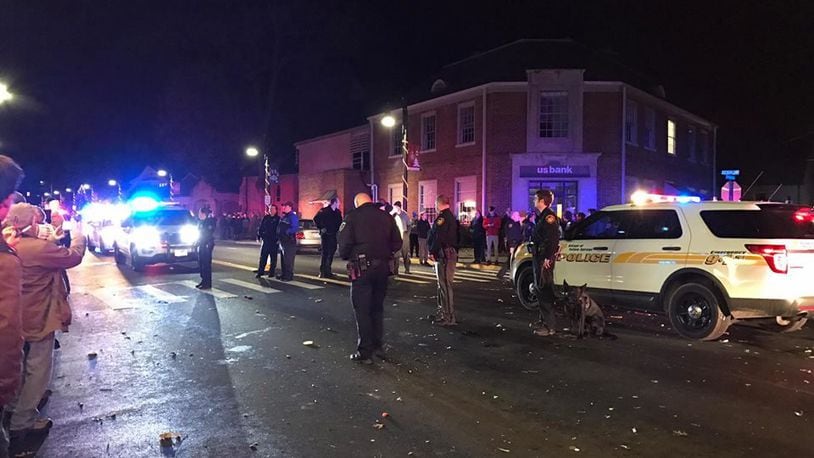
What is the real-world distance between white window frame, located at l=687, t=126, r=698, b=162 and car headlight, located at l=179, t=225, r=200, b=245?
2679 centimetres

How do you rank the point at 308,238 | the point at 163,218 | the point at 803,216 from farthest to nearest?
the point at 308,238 < the point at 163,218 < the point at 803,216

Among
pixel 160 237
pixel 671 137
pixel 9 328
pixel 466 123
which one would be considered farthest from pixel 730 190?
pixel 9 328

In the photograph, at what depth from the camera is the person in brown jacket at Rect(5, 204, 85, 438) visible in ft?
15.3

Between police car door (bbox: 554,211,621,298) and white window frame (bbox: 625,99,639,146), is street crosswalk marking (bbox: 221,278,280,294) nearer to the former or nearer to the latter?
police car door (bbox: 554,211,621,298)

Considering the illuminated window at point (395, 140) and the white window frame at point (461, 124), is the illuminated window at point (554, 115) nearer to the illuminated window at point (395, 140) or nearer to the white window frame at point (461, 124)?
the white window frame at point (461, 124)

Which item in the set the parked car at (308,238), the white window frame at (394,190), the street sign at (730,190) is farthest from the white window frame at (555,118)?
the parked car at (308,238)

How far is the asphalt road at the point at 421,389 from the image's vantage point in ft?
15.0

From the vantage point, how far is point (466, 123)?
27.8 metres

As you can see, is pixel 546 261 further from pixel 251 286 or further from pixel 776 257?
pixel 251 286

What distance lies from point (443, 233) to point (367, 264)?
2.21 m

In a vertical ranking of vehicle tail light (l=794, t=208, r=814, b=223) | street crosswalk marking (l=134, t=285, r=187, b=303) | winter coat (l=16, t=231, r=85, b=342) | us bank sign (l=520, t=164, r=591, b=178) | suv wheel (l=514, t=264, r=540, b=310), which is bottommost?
street crosswalk marking (l=134, t=285, r=187, b=303)

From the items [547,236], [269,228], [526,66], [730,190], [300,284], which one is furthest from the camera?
[526,66]

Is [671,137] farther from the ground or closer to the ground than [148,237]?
farther from the ground

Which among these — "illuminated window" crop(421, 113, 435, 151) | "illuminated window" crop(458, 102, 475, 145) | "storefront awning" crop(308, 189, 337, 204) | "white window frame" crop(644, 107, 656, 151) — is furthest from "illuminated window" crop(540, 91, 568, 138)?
"storefront awning" crop(308, 189, 337, 204)
